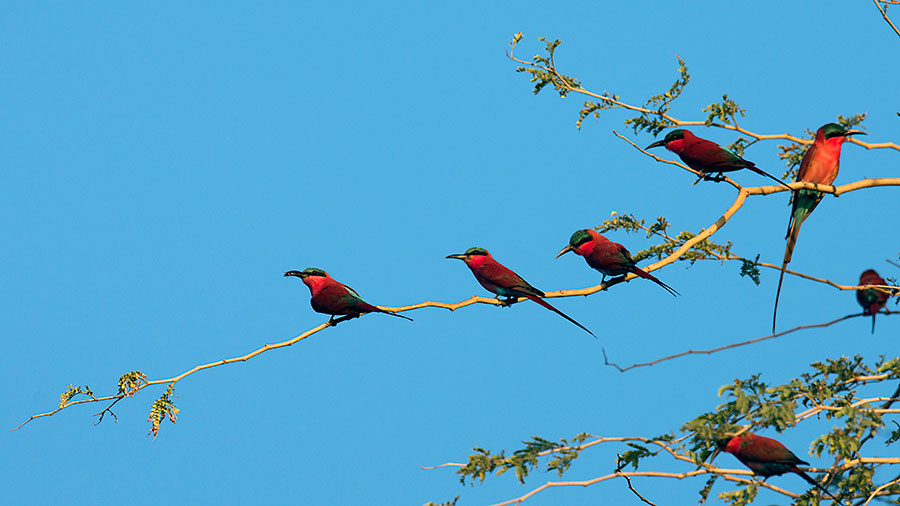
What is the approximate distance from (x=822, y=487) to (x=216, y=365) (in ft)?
12.9

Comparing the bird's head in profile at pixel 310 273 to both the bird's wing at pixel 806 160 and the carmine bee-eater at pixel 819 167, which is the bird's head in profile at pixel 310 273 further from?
the bird's wing at pixel 806 160

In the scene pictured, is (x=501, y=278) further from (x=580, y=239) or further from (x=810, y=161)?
(x=810, y=161)

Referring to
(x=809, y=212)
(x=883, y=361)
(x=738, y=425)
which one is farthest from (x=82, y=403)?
(x=809, y=212)

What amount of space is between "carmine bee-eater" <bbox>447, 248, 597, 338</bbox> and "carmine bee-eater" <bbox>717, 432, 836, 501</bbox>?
148 centimetres

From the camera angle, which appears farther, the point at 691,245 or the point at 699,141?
the point at 699,141

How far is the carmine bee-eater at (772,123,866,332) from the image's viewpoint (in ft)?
22.9

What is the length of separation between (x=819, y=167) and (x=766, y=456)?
280 centimetres

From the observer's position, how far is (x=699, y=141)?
6.69 m

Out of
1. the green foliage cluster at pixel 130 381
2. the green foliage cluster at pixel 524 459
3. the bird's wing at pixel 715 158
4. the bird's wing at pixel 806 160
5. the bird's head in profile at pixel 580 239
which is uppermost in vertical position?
the bird's wing at pixel 806 160

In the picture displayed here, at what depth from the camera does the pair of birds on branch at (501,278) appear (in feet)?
19.8

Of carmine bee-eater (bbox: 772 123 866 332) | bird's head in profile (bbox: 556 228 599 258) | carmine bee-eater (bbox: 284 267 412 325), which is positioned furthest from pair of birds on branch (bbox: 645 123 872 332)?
carmine bee-eater (bbox: 284 267 412 325)

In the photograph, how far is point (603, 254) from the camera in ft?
20.4

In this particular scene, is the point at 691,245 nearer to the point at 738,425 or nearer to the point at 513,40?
the point at 738,425

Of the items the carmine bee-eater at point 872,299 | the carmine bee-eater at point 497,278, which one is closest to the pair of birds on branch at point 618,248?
the carmine bee-eater at point 497,278
